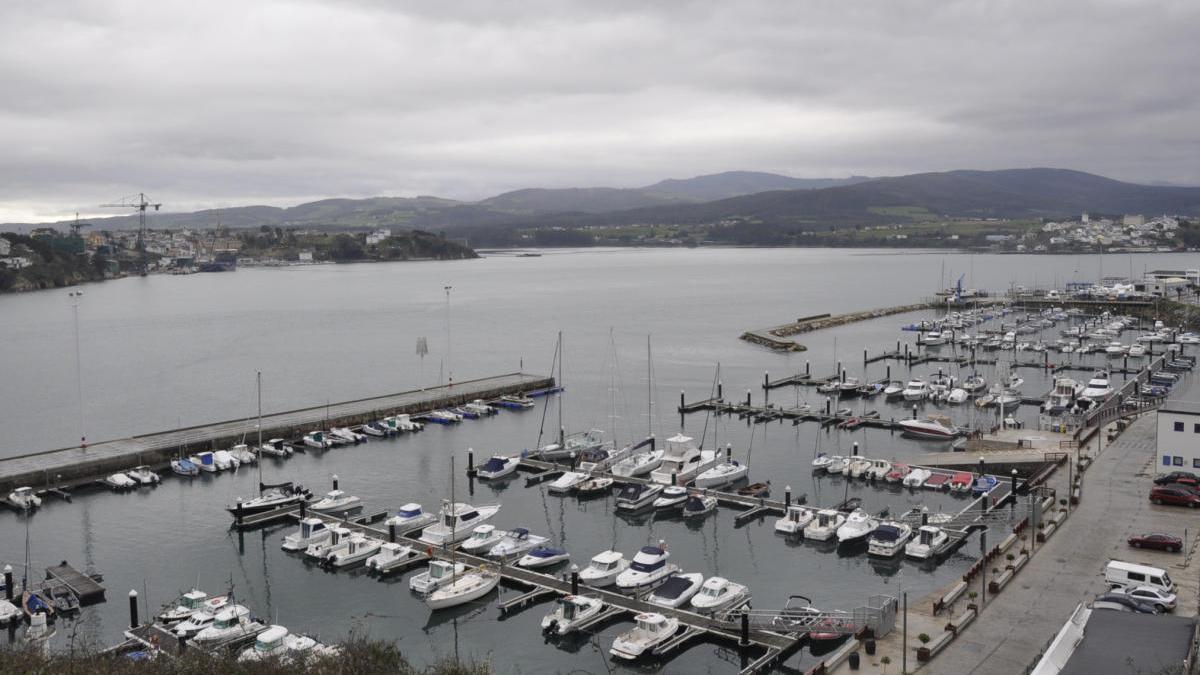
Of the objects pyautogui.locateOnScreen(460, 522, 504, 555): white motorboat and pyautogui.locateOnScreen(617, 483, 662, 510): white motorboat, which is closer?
pyautogui.locateOnScreen(460, 522, 504, 555): white motorboat


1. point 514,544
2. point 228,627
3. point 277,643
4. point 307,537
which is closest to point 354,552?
point 307,537

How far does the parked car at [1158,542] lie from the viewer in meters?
15.6

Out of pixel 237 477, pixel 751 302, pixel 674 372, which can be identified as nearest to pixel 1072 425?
pixel 674 372

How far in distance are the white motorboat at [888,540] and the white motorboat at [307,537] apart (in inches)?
444

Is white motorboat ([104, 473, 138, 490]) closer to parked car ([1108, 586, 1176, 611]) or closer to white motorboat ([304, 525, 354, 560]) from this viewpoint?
white motorboat ([304, 525, 354, 560])

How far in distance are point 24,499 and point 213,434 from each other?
6435 mm

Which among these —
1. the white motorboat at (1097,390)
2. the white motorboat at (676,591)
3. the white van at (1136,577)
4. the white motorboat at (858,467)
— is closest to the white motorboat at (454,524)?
the white motorboat at (676,591)

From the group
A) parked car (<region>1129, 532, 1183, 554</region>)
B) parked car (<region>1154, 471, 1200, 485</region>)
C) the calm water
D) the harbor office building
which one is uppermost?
the harbor office building

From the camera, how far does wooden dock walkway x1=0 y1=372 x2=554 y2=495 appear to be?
2448 cm

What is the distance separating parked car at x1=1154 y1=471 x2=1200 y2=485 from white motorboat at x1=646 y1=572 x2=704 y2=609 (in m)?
10.3

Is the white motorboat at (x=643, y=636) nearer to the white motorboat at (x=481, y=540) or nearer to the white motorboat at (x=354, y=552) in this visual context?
the white motorboat at (x=481, y=540)

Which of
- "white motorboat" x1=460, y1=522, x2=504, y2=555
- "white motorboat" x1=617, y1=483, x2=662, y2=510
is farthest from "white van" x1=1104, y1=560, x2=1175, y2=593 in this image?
"white motorboat" x1=460, y1=522, x2=504, y2=555

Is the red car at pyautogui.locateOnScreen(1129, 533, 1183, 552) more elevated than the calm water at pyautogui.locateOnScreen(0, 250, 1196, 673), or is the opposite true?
the red car at pyautogui.locateOnScreen(1129, 533, 1183, 552)

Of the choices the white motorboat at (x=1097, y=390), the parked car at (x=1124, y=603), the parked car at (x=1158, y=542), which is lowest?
the white motorboat at (x=1097, y=390)
